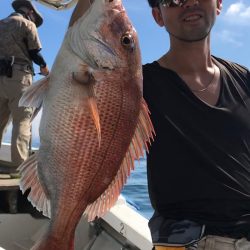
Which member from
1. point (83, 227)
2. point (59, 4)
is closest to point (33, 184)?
point (59, 4)

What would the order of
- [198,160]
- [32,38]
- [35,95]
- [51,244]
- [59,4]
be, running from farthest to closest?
[32,38], [59,4], [198,160], [35,95], [51,244]

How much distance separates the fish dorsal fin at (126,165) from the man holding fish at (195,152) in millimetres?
350

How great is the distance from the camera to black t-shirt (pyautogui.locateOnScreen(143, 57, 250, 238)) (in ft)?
7.43

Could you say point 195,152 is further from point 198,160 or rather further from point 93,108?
point 93,108

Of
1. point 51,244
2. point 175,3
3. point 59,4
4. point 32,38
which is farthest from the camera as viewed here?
point 32,38

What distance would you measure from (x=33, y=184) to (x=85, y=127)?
33 centimetres

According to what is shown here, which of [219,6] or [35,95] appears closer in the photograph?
[35,95]

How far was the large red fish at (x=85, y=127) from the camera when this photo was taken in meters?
1.90

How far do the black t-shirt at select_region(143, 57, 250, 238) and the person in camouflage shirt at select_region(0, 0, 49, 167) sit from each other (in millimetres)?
4109

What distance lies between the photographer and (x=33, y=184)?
198 centimetres

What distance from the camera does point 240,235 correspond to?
2277 millimetres

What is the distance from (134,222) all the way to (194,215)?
2524mm

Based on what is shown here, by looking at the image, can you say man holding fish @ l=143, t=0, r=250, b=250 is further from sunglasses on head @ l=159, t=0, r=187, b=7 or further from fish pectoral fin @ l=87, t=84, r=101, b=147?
fish pectoral fin @ l=87, t=84, r=101, b=147

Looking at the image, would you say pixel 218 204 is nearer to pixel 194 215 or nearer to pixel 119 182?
pixel 194 215
